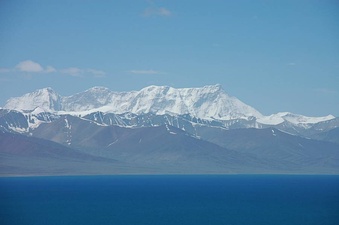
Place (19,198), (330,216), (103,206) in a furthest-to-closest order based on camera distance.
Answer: (19,198), (103,206), (330,216)

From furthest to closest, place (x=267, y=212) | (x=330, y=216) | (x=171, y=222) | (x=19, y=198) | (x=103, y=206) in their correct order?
(x=19, y=198), (x=103, y=206), (x=267, y=212), (x=330, y=216), (x=171, y=222)

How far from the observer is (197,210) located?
490 feet

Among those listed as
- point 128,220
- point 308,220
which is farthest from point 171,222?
point 308,220

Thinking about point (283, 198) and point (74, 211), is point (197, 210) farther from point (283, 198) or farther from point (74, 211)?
point (283, 198)

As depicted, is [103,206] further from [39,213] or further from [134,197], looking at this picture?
[134,197]

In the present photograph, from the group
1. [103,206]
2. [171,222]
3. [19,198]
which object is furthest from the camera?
[19,198]

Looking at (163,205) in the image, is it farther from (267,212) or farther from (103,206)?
(267,212)

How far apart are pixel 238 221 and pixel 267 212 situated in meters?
19.3

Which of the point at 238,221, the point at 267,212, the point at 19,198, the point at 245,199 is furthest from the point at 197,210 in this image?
the point at 19,198

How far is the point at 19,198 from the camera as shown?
609ft

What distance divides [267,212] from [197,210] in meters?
14.2

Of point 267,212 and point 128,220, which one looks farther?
point 267,212

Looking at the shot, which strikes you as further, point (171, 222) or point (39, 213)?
point (39, 213)

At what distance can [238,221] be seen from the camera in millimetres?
126688
